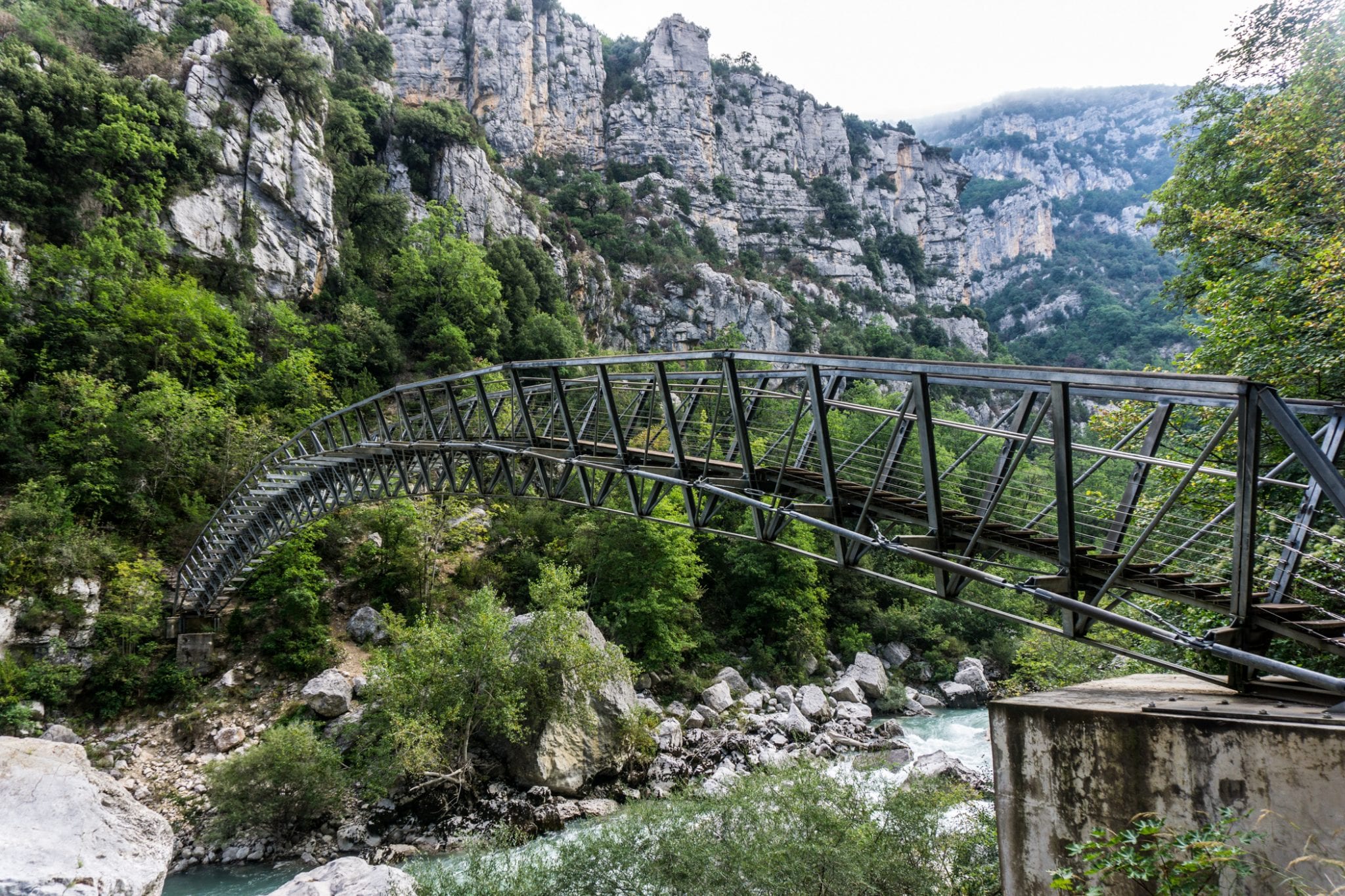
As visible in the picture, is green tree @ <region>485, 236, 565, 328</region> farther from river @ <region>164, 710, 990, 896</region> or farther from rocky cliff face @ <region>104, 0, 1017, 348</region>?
river @ <region>164, 710, 990, 896</region>

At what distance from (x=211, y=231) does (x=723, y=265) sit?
50617mm

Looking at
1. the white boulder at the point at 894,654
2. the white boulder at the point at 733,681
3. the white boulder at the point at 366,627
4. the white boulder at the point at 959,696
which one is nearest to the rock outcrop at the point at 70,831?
the white boulder at the point at 366,627

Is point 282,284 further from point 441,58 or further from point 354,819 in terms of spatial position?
point 441,58

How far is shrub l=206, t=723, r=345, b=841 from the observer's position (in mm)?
13984

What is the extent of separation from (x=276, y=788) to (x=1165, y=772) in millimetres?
16529

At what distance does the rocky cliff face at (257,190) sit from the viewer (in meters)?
29.1

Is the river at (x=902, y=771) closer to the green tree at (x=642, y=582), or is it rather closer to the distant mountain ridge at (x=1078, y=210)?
the green tree at (x=642, y=582)

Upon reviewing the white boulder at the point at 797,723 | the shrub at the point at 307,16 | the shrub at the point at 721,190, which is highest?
the shrub at the point at 307,16

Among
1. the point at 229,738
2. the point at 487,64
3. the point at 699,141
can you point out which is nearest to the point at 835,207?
the point at 699,141

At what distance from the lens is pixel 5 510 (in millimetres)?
18438

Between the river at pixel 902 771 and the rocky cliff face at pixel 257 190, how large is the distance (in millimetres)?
25432

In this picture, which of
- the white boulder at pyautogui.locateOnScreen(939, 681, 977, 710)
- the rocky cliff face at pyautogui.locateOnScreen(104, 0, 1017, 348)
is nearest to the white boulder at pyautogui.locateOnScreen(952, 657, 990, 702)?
the white boulder at pyautogui.locateOnScreen(939, 681, 977, 710)

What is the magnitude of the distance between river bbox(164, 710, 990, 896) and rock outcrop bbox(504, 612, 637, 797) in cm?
182

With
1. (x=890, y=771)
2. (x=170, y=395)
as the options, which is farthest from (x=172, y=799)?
(x=890, y=771)
